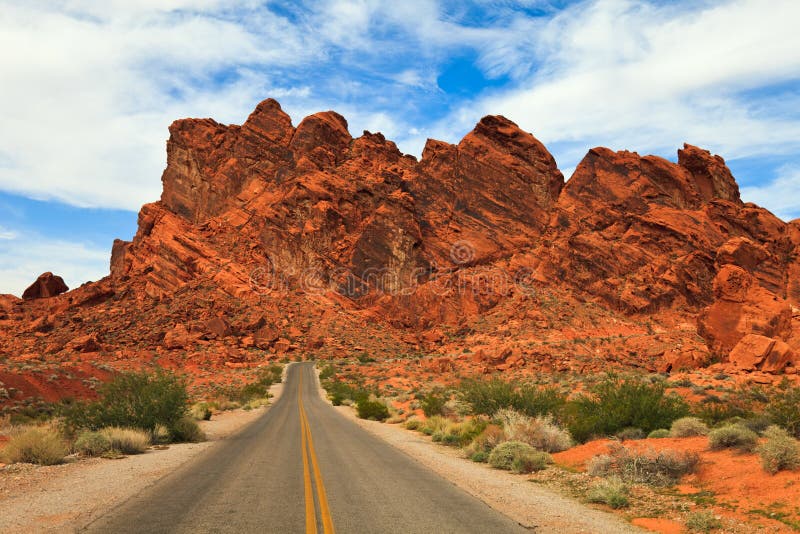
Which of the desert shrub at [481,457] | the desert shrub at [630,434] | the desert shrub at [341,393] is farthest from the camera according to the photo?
the desert shrub at [341,393]

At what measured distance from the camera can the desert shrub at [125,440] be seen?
49.1 feet

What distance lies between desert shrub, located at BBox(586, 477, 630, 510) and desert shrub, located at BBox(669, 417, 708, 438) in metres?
3.60

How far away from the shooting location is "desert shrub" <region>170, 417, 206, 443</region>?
18.1m

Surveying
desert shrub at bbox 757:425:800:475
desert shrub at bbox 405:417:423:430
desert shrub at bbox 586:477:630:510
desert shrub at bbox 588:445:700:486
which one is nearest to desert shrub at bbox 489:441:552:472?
desert shrub at bbox 588:445:700:486

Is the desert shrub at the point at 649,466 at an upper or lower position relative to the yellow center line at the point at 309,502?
upper

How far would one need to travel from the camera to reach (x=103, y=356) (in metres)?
60.2

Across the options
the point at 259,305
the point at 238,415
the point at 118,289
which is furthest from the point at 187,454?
the point at 118,289

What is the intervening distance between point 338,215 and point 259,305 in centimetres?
2172

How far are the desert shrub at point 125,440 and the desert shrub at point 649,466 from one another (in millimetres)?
12885

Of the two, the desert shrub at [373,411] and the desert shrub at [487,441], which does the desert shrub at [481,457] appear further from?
the desert shrub at [373,411]

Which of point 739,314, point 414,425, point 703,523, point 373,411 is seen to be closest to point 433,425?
point 414,425

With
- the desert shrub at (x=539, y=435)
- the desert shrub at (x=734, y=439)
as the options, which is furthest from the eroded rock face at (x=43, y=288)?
the desert shrub at (x=734, y=439)

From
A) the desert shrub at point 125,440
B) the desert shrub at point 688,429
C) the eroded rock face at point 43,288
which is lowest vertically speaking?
the desert shrub at point 125,440

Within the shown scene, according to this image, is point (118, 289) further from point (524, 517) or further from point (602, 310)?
point (524, 517)
